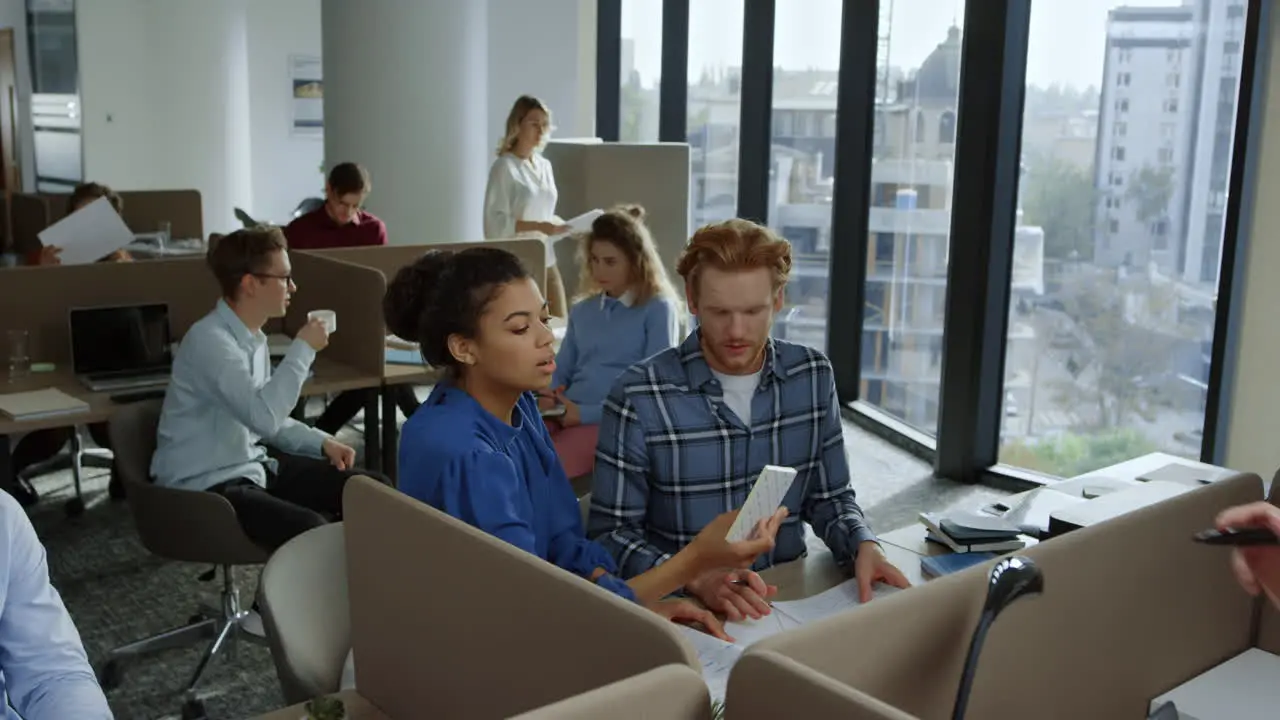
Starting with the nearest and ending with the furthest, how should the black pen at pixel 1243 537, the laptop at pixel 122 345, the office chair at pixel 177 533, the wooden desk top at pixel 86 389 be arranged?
the black pen at pixel 1243 537, the office chair at pixel 177 533, the wooden desk top at pixel 86 389, the laptop at pixel 122 345

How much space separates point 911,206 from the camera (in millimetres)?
5742

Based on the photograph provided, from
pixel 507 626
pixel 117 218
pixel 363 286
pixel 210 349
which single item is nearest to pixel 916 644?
pixel 507 626

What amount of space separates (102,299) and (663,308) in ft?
6.60

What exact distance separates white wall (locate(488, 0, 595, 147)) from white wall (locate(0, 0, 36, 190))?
16.6 feet

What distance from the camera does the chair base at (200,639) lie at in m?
3.28

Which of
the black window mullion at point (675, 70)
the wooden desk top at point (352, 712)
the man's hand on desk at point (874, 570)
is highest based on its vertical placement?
the black window mullion at point (675, 70)

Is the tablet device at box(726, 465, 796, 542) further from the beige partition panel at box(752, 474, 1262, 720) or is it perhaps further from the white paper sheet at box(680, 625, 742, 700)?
the beige partition panel at box(752, 474, 1262, 720)

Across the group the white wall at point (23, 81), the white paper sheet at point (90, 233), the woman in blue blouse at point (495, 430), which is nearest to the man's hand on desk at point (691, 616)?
the woman in blue blouse at point (495, 430)

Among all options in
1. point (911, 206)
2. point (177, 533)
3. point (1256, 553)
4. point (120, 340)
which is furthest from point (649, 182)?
point (1256, 553)

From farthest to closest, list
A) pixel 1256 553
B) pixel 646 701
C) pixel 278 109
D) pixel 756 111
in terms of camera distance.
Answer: pixel 278 109 → pixel 756 111 → pixel 1256 553 → pixel 646 701

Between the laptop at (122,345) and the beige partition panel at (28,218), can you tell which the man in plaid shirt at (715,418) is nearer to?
the laptop at (122,345)

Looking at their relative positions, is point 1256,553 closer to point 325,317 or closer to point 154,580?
point 325,317

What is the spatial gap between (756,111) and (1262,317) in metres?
3.39

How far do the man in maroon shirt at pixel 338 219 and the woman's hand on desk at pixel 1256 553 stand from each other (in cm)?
453
